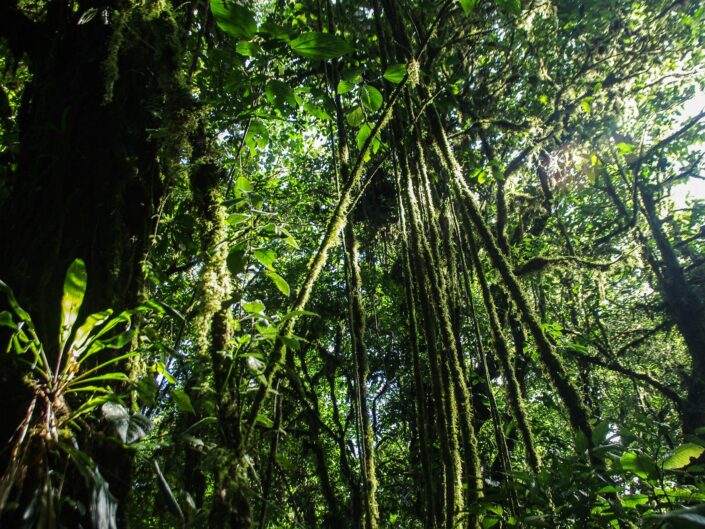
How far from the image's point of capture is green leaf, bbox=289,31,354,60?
39.4 inches

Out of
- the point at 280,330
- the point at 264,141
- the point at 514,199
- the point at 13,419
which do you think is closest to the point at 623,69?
the point at 514,199

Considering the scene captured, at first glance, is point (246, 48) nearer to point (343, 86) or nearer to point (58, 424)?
point (343, 86)

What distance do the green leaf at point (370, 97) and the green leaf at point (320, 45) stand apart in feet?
1.02

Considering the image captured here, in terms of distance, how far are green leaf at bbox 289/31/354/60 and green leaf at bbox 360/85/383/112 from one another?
0.31m

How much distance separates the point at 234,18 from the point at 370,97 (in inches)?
19.2

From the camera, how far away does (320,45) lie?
1.02m

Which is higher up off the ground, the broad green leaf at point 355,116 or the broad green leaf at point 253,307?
the broad green leaf at point 355,116

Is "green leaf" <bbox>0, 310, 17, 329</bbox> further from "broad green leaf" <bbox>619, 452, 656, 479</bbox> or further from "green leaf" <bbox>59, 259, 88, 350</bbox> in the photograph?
"broad green leaf" <bbox>619, 452, 656, 479</bbox>

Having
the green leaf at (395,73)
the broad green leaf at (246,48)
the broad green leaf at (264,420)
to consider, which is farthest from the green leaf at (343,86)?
the broad green leaf at (264,420)

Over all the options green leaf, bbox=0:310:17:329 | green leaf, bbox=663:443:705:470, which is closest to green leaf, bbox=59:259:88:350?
green leaf, bbox=0:310:17:329

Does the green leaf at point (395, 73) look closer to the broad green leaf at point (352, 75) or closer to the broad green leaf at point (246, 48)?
the broad green leaf at point (352, 75)

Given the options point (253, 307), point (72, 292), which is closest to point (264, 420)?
point (253, 307)

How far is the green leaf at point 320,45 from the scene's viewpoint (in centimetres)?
100

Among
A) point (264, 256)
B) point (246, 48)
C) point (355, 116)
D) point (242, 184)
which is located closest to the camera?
point (246, 48)
